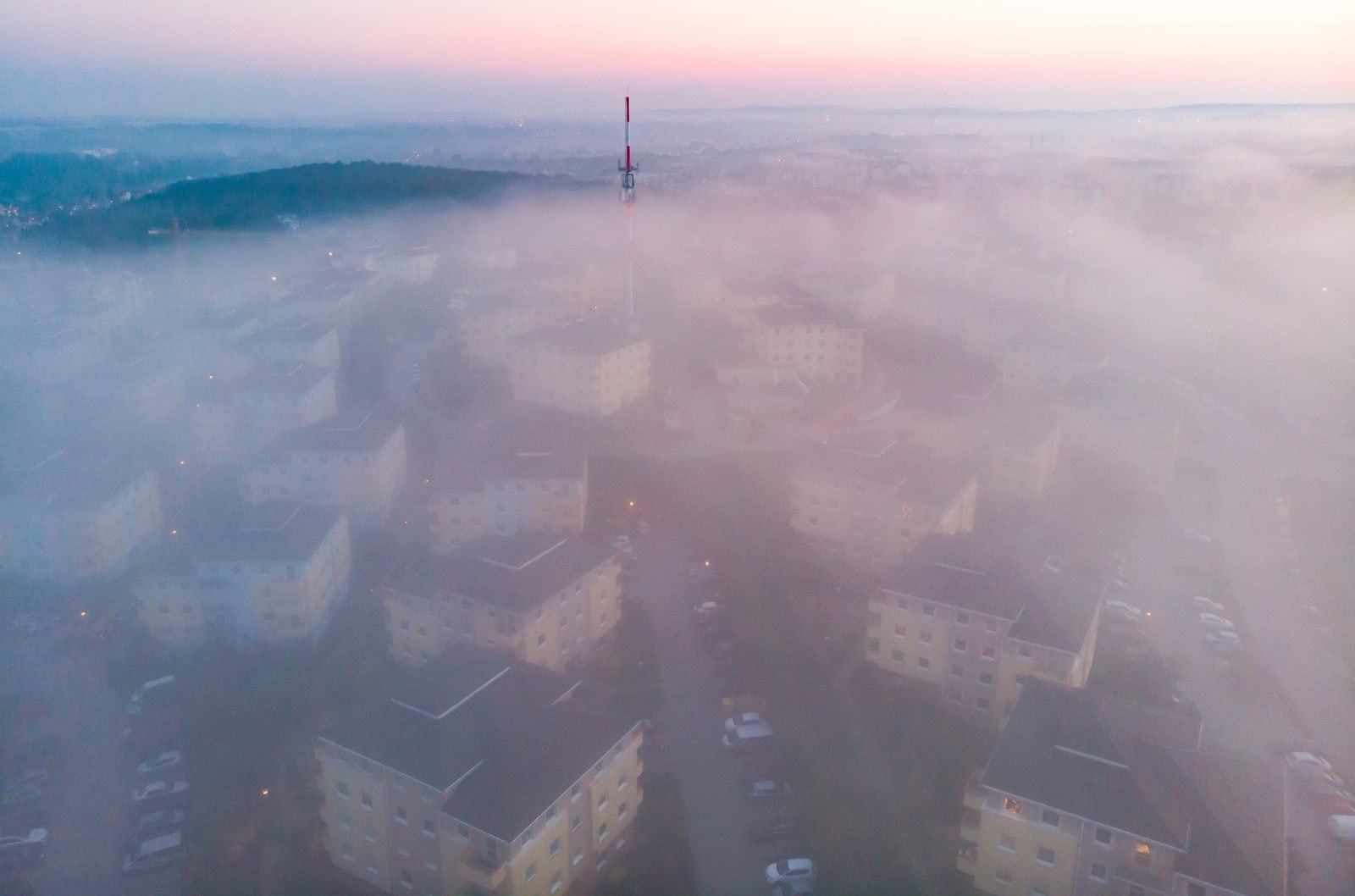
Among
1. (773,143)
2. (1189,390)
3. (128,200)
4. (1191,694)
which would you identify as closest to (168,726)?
(1191,694)

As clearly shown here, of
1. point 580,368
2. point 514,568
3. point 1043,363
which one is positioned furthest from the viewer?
point 1043,363

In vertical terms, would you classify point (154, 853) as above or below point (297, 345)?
below

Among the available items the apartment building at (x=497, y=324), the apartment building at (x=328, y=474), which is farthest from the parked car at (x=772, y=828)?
the apartment building at (x=497, y=324)

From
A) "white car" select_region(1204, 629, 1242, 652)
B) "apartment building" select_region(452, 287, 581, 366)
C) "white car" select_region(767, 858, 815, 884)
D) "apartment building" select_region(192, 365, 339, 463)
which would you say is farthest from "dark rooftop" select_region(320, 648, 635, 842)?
"apartment building" select_region(452, 287, 581, 366)

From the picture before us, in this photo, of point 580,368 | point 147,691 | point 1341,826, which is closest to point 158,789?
point 147,691

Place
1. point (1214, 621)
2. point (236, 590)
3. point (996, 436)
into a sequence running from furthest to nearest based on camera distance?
point (996, 436), point (1214, 621), point (236, 590)

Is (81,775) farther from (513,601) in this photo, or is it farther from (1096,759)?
(1096,759)

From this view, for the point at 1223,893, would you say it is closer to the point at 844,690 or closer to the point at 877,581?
the point at 844,690
